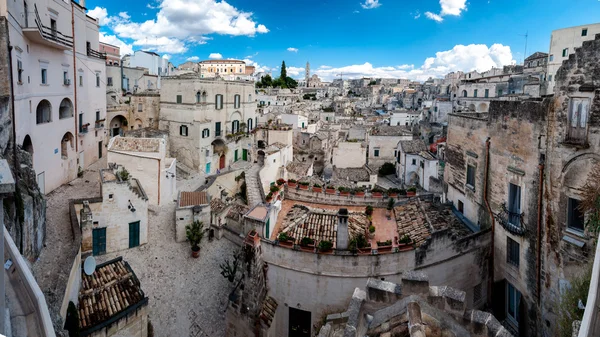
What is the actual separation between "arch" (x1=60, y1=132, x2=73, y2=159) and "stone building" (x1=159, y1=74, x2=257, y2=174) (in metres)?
9.22

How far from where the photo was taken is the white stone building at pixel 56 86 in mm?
15617

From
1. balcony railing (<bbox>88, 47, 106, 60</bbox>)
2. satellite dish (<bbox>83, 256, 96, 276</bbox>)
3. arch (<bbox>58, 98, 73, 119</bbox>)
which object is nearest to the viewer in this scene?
satellite dish (<bbox>83, 256, 96, 276</bbox>)

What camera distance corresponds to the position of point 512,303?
13.9m

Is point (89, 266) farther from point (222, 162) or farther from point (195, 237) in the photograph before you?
point (222, 162)

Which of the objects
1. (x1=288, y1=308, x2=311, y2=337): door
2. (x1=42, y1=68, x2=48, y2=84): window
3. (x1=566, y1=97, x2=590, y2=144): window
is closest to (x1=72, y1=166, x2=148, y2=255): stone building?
(x1=42, y1=68, x2=48, y2=84): window

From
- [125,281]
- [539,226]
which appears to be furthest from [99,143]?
[539,226]

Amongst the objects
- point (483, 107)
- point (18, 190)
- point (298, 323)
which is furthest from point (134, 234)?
point (483, 107)

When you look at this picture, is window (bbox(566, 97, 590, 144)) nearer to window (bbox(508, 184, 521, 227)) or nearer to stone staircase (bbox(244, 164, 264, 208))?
window (bbox(508, 184, 521, 227))

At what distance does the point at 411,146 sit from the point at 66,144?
31.2 m

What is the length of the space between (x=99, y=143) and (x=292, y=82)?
84.1 metres

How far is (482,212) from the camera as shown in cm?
1565

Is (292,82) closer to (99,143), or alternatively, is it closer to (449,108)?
(449,108)

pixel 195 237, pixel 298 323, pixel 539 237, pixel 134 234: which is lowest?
pixel 298 323

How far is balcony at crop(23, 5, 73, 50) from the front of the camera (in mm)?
16328
